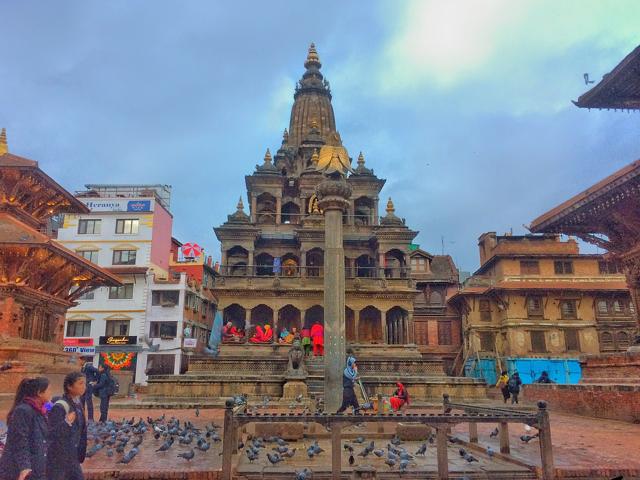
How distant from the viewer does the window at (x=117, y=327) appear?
4053cm

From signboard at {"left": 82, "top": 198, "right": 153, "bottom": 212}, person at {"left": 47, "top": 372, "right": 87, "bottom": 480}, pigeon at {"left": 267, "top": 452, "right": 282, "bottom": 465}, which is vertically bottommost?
pigeon at {"left": 267, "top": 452, "right": 282, "bottom": 465}

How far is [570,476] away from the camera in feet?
25.2

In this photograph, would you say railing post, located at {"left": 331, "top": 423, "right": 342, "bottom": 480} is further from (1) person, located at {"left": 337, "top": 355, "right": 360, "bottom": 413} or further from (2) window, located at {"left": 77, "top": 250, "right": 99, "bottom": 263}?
(2) window, located at {"left": 77, "top": 250, "right": 99, "bottom": 263}

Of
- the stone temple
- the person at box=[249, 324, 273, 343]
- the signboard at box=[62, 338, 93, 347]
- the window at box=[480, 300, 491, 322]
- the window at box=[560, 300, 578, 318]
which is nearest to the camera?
the stone temple

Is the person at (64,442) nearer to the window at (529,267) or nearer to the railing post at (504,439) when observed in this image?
the railing post at (504,439)

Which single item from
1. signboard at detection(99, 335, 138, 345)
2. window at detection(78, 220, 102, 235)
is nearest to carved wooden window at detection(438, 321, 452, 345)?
signboard at detection(99, 335, 138, 345)

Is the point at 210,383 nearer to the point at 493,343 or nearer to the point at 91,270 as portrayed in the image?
the point at 91,270

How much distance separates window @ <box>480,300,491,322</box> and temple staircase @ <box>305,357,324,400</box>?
19874 mm

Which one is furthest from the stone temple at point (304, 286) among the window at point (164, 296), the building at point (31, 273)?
the window at point (164, 296)

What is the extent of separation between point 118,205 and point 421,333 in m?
29.6

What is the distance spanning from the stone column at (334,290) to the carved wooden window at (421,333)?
32632mm

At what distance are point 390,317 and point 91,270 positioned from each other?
20.8 m

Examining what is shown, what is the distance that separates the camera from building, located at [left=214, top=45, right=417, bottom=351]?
34562 mm

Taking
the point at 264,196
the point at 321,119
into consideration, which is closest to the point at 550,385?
the point at 264,196
